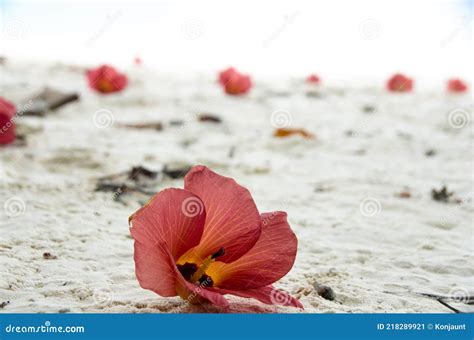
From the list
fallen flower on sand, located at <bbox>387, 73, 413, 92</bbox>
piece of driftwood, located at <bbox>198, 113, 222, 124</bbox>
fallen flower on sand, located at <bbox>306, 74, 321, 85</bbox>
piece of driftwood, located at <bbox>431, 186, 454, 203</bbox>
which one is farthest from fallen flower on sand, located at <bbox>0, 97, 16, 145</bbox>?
fallen flower on sand, located at <bbox>387, 73, 413, 92</bbox>

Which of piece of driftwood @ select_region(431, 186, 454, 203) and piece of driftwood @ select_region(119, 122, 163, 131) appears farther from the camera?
piece of driftwood @ select_region(119, 122, 163, 131)

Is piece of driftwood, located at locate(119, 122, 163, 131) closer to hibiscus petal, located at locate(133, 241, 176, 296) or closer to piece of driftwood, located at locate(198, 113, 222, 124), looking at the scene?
piece of driftwood, located at locate(198, 113, 222, 124)

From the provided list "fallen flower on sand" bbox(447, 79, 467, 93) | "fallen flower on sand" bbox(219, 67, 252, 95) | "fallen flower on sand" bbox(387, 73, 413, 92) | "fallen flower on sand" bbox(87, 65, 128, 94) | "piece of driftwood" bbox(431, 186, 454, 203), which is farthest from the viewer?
"fallen flower on sand" bbox(447, 79, 467, 93)

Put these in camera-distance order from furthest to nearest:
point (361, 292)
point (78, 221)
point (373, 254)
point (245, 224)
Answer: point (78, 221) → point (373, 254) → point (361, 292) → point (245, 224)

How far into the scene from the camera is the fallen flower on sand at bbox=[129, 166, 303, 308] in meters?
1.19

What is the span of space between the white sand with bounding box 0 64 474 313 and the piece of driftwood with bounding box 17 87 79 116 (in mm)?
70

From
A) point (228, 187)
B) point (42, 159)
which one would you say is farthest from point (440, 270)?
point (42, 159)

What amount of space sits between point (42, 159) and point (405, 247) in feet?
5.80

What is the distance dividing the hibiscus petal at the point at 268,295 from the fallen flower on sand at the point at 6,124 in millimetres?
2036

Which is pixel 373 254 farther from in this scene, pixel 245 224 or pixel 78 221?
pixel 78 221

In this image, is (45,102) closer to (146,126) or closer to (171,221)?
(146,126)

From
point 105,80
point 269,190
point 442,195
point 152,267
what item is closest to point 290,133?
point 269,190

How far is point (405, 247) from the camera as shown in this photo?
1866 mm

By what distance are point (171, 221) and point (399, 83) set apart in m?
4.34
